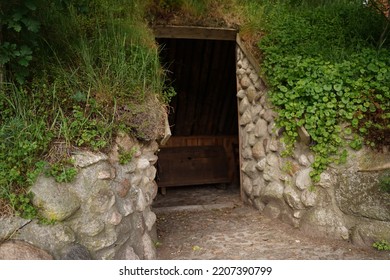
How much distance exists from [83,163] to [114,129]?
17.8 inches

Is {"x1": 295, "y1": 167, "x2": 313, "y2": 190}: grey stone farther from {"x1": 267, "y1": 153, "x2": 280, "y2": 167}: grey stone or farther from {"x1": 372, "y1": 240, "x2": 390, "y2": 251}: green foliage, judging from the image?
{"x1": 372, "y1": 240, "x2": 390, "y2": 251}: green foliage

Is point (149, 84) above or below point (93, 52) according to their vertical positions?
below

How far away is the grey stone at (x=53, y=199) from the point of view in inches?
108

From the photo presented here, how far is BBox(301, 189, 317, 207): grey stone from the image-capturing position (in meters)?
4.00

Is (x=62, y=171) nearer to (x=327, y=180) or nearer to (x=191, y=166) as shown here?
(x=327, y=180)

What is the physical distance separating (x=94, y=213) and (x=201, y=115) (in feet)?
14.9

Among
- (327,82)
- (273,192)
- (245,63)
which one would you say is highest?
(245,63)

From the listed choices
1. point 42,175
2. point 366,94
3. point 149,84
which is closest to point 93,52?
point 149,84

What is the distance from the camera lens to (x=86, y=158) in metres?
2.98

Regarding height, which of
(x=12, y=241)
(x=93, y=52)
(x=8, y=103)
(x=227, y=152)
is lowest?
(x=227, y=152)

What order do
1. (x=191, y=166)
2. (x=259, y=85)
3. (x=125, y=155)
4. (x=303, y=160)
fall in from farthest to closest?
(x=191, y=166), (x=259, y=85), (x=303, y=160), (x=125, y=155)

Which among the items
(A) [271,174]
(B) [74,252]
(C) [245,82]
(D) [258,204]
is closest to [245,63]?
(C) [245,82]

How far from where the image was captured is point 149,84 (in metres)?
3.75

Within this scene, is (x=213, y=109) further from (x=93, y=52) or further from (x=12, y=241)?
(x=12, y=241)
